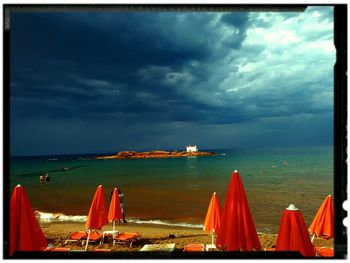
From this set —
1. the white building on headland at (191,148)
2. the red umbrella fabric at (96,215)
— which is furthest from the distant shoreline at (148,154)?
the red umbrella fabric at (96,215)

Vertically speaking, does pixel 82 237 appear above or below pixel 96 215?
below

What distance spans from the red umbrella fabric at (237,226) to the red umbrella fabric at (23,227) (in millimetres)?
2453

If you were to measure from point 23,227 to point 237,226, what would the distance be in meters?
2.81

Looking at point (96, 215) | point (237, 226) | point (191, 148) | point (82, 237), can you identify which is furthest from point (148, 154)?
point (237, 226)

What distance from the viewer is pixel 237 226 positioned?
3865 mm

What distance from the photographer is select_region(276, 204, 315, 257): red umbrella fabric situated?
11.4ft

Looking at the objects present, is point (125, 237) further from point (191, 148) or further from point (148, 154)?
point (148, 154)

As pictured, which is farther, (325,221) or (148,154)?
(148,154)

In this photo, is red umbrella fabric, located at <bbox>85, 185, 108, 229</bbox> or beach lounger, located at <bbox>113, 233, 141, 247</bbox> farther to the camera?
beach lounger, located at <bbox>113, 233, 141, 247</bbox>

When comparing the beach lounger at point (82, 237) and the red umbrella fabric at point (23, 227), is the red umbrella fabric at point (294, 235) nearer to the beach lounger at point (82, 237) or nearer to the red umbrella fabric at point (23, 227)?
the red umbrella fabric at point (23, 227)

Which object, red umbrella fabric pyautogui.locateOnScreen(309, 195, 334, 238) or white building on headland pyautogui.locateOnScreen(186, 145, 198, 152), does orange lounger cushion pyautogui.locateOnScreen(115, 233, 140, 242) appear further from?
white building on headland pyautogui.locateOnScreen(186, 145, 198, 152)

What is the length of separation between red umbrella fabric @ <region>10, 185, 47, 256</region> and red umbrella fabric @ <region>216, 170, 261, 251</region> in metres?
2.45

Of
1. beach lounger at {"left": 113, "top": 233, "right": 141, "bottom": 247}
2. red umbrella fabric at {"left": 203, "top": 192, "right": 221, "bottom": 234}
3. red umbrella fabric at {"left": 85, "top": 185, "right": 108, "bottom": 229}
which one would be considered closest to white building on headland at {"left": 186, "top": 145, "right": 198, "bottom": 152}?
beach lounger at {"left": 113, "top": 233, "right": 141, "bottom": 247}

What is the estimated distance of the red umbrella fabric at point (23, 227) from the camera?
3482 millimetres
